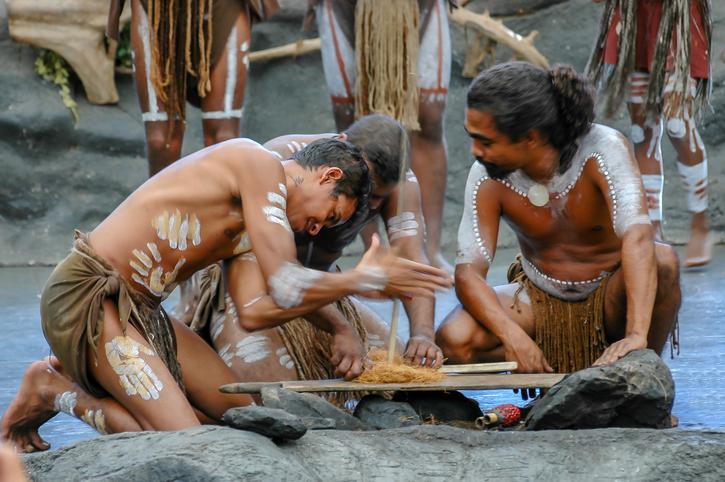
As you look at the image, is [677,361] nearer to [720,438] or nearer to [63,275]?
[720,438]

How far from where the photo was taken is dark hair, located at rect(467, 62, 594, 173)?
11.5ft

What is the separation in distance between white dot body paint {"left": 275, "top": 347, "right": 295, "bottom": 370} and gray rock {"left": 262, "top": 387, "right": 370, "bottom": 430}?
672mm

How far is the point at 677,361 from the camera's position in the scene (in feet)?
13.7

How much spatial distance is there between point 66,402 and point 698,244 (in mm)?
3583

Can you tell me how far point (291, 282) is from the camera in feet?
A: 10.1

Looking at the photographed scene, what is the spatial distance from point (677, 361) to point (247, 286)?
5.21 feet

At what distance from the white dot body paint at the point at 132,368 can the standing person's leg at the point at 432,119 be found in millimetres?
2300

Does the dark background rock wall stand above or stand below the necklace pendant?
below

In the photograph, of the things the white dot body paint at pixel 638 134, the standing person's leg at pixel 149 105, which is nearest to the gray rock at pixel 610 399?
the standing person's leg at pixel 149 105

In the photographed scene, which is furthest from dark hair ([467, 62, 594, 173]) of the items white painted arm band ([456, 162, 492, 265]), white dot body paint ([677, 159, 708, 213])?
white dot body paint ([677, 159, 708, 213])

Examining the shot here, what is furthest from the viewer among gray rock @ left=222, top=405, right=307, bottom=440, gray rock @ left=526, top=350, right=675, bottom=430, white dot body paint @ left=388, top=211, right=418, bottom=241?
white dot body paint @ left=388, top=211, right=418, bottom=241

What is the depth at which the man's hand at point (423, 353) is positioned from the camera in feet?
11.4

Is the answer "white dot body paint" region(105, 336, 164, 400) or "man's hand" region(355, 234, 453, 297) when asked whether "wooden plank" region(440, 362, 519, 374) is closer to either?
"man's hand" region(355, 234, 453, 297)

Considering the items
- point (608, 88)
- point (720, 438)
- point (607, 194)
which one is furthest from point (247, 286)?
point (608, 88)
